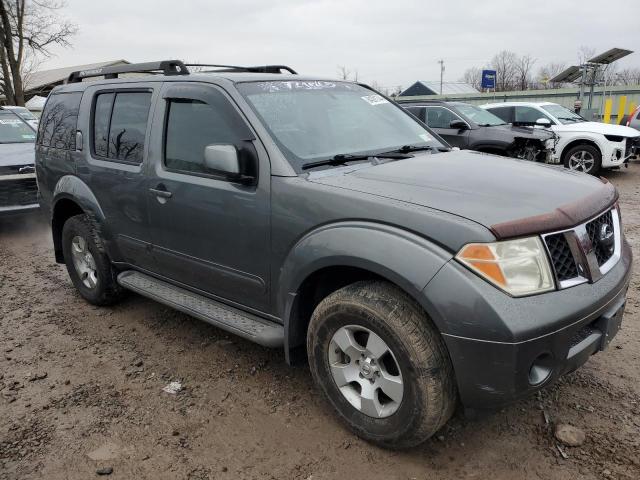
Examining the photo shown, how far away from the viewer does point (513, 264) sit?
214 centimetres

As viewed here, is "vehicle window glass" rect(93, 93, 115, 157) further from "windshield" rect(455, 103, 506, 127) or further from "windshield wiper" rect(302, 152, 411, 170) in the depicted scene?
"windshield" rect(455, 103, 506, 127)

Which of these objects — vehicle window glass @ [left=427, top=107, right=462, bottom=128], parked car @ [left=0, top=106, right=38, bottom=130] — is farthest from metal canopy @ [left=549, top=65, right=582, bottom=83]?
parked car @ [left=0, top=106, right=38, bottom=130]

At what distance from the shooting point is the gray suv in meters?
2.16

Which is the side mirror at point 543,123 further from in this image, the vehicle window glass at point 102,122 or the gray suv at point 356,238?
the vehicle window glass at point 102,122

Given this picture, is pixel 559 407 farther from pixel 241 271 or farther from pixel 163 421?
pixel 163 421

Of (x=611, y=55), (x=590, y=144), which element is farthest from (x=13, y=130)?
(x=611, y=55)

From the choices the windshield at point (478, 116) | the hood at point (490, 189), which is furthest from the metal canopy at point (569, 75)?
the hood at point (490, 189)

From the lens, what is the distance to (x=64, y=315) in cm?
450

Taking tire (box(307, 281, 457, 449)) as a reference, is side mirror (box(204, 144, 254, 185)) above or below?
above

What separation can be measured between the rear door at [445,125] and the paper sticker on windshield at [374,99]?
642 centimetres

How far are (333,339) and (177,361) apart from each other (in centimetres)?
148

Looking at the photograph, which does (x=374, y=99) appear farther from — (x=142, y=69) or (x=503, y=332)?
(x=503, y=332)

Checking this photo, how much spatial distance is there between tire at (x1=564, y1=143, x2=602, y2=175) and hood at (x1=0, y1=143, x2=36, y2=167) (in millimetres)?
9959

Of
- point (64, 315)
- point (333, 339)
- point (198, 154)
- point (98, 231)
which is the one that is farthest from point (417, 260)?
point (64, 315)
